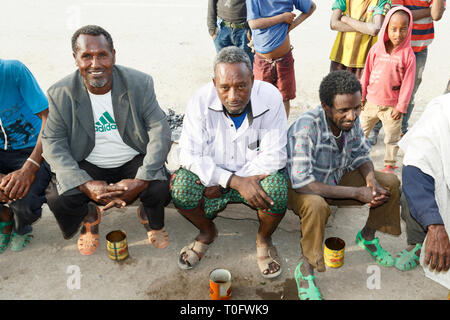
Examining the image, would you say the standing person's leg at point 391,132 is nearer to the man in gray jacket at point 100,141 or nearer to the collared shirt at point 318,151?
the collared shirt at point 318,151

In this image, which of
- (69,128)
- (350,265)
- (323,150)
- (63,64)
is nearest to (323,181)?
(323,150)

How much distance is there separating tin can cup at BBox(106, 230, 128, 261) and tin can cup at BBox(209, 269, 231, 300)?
82 cm

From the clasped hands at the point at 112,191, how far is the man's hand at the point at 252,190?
777 mm

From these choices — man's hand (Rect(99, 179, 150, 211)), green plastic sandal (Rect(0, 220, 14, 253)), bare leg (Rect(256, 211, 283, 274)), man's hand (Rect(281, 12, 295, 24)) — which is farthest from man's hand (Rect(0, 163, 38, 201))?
man's hand (Rect(281, 12, 295, 24))

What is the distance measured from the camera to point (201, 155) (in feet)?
9.96

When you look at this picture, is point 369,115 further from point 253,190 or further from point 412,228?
point 253,190

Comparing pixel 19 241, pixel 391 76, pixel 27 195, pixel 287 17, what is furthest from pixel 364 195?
pixel 19 241

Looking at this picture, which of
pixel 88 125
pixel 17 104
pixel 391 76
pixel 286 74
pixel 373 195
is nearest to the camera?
pixel 373 195

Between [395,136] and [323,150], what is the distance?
64.8 inches

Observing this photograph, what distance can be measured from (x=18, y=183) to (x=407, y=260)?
10.5 ft

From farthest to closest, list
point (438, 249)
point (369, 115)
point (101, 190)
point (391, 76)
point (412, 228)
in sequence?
point (369, 115)
point (391, 76)
point (101, 190)
point (412, 228)
point (438, 249)

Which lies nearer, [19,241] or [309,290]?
[309,290]

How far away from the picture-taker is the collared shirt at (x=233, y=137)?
2934 millimetres

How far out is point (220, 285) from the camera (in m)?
2.67
